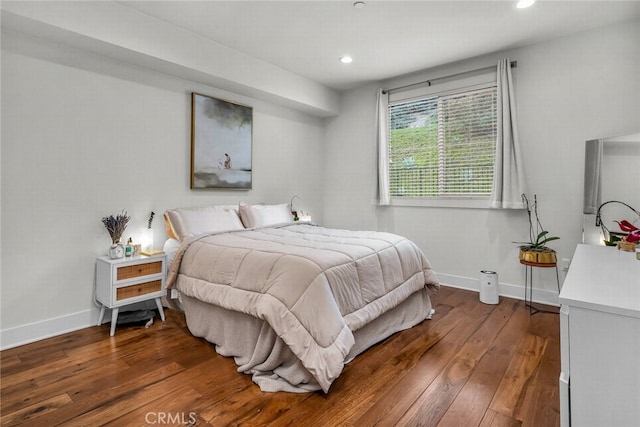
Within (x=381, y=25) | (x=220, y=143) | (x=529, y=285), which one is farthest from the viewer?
(x=220, y=143)

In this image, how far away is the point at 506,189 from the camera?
3.39 m

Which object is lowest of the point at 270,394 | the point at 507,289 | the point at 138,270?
the point at 270,394

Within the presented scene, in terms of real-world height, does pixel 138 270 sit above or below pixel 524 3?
below

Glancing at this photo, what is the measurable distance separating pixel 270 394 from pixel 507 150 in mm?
3189

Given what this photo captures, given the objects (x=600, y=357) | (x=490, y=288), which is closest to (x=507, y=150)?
(x=490, y=288)

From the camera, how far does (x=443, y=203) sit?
395 centimetres

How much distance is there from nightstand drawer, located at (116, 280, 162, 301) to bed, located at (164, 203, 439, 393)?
0.58ft

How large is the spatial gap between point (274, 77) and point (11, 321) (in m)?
3.31

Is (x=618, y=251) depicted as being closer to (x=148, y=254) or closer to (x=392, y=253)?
(x=392, y=253)

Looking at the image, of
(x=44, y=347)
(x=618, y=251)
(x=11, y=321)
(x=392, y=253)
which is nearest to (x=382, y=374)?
(x=392, y=253)

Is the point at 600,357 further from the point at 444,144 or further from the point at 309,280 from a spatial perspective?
the point at 444,144

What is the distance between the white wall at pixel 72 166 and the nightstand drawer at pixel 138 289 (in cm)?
40

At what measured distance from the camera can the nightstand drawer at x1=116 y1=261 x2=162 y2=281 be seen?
2561 millimetres

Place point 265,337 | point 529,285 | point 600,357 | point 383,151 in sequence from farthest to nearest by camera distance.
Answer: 1. point 383,151
2. point 529,285
3. point 265,337
4. point 600,357
